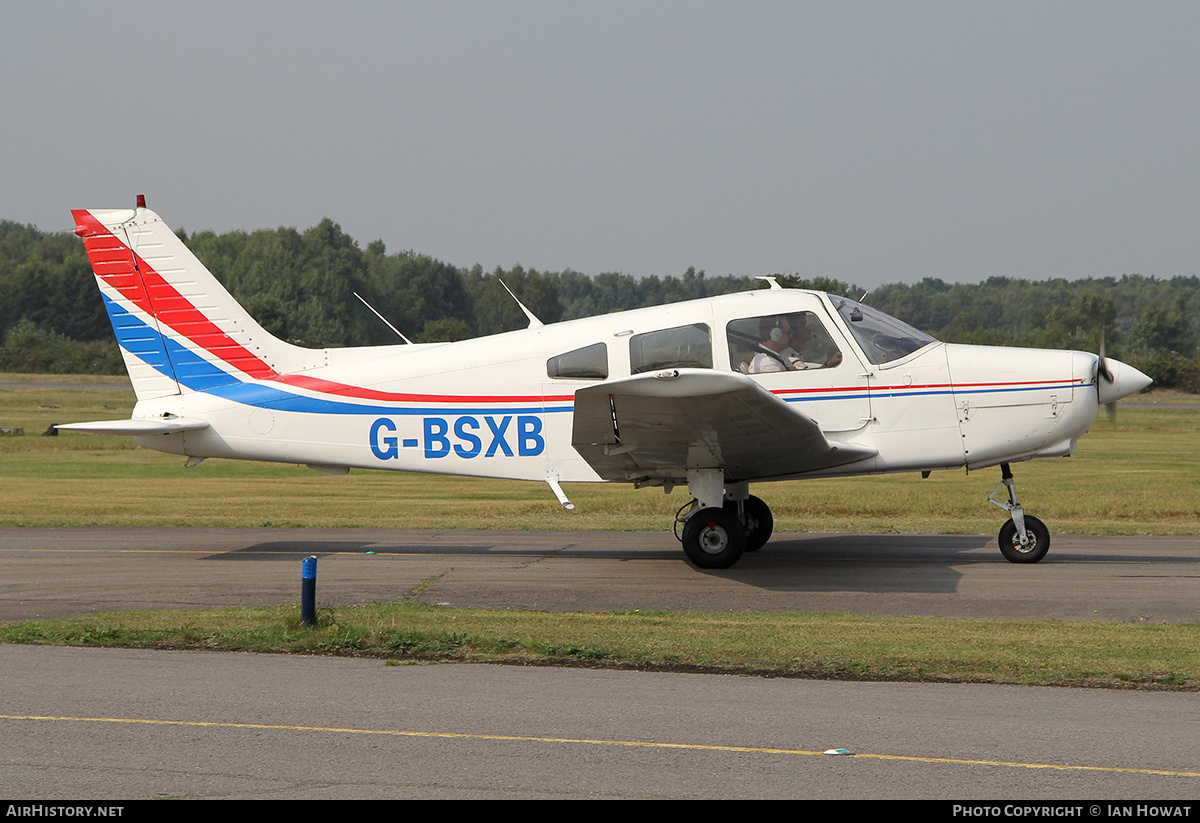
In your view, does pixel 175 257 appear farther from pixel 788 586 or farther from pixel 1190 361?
pixel 1190 361

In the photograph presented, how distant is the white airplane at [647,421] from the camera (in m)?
11.7

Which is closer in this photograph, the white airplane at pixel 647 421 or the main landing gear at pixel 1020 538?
the white airplane at pixel 647 421

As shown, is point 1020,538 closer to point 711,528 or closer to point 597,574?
point 711,528

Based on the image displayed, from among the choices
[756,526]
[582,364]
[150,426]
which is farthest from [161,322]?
[756,526]

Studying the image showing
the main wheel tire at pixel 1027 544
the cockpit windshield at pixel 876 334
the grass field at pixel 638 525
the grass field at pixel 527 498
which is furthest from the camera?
the grass field at pixel 527 498

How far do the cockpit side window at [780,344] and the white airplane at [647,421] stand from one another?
0.6 inches

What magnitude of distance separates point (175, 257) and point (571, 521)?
7.03 meters

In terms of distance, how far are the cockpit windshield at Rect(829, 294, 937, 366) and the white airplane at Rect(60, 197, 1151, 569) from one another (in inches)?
0.7

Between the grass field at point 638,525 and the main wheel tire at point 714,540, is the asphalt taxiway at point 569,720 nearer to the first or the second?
the grass field at point 638,525

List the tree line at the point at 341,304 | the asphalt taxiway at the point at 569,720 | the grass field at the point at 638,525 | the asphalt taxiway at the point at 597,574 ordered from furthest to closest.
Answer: the tree line at the point at 341,304, the asphalt taxiway at the point at 597,574, the grass field at the point at 638,525, the asphalt taxiway at the point at 569,720

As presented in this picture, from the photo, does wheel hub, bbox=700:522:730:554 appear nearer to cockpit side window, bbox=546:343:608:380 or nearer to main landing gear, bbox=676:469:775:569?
main landing gear, bbox=676:469:775:569

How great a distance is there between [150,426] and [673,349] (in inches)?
236

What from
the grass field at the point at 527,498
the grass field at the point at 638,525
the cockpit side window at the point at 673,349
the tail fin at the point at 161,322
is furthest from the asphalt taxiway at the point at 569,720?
the grass field at the point at 527,498

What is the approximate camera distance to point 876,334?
11961 mm
